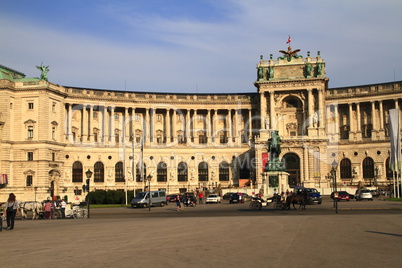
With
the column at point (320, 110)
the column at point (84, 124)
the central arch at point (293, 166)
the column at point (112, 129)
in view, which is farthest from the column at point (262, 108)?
the column at point (84, 124)

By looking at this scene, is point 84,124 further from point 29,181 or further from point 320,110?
point 320,110

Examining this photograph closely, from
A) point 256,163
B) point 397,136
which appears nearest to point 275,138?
point 397,136

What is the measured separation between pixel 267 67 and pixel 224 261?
10210 cm

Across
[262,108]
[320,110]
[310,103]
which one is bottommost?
[320,110]

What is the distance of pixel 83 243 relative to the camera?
24.4 meters

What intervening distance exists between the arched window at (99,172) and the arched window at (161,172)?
40.3 feet

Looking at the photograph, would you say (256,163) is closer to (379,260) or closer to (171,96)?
(171,96)

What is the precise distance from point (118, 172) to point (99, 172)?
420 cm

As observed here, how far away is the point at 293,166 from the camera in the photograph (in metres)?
110

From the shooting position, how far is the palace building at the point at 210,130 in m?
102

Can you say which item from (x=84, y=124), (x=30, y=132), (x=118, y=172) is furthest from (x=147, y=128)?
(x=30, y=132)

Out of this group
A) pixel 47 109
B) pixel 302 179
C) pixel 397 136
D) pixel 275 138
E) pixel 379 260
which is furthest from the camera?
pixel 302 179

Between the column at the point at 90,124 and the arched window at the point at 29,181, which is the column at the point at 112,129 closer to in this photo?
the column at the point at 90,124

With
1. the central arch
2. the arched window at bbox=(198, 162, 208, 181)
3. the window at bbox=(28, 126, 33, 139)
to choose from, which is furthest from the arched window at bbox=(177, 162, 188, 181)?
the window at bbox=(28, 126, 33, 139)
